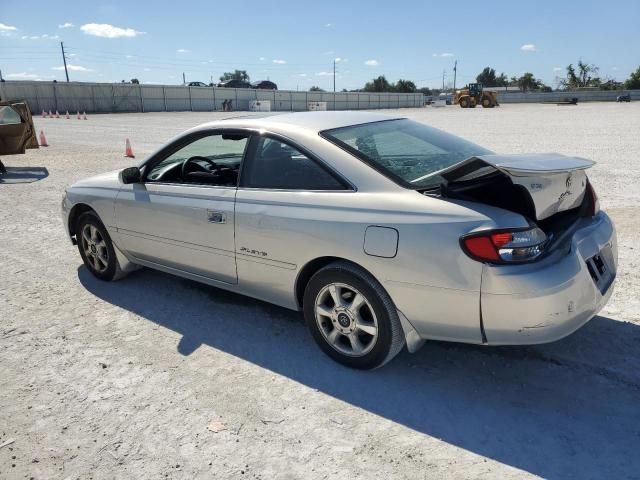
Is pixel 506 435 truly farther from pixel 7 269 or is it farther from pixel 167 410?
pixel 7 269

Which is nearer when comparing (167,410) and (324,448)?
(324,448)

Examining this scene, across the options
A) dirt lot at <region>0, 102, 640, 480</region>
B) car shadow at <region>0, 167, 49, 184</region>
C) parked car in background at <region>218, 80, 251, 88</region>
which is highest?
parked car in background at <region>218, 80, 251, 88</region>

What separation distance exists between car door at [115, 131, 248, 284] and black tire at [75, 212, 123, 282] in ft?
0.84

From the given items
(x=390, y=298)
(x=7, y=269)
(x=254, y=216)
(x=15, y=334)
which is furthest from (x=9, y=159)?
(x=390, y=298)

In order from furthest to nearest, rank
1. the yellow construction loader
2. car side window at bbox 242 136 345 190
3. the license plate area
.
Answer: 1. the yellow construction loader
2. car side window at bbox 242 136 345 190
3. the license plate area

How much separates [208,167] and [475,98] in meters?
61.4

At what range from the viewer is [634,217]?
613 cm

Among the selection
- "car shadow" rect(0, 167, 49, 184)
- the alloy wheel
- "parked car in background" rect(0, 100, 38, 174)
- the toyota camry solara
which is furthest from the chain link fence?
the alloy wheel

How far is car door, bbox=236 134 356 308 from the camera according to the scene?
3014 millimetres

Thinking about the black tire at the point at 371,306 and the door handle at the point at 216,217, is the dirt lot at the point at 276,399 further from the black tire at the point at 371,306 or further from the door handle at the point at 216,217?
the door handle at the point at 216,217

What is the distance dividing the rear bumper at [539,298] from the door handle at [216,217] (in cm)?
184

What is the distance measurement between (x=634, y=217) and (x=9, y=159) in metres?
16.0

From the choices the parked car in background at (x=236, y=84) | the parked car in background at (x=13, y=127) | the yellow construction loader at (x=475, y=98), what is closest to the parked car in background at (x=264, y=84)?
the parked car in background at (x=236, y=84)

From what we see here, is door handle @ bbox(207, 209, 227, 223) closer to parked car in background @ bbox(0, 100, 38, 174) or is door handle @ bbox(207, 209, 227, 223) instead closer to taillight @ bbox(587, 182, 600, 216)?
taillight @ bbox(587, 182, 600, 216)
